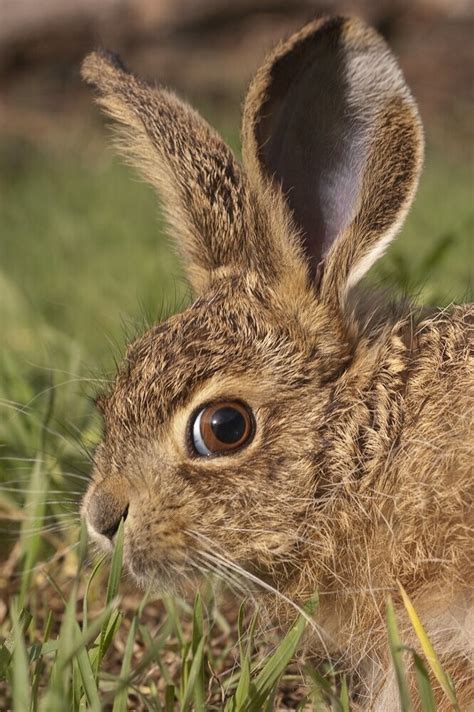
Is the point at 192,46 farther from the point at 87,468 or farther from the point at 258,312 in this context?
the point at 258,312

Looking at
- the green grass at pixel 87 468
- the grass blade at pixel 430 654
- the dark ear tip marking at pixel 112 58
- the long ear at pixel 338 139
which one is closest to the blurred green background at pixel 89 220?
the green grass at pixel 87 468

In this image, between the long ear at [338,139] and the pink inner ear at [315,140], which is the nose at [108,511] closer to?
the long ear at [338,139]

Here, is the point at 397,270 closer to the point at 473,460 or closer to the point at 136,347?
the point at 136,347

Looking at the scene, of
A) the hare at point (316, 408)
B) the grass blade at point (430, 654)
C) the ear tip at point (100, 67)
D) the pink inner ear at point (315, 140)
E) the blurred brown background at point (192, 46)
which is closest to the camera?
the grass blade at point (430, 654)

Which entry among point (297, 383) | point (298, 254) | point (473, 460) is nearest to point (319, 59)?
point (298, 254)

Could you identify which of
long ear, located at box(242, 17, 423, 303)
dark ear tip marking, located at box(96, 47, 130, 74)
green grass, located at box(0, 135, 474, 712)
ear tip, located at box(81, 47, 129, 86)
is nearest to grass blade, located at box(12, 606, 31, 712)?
green grass, located at box(0, 135, 474, 712)

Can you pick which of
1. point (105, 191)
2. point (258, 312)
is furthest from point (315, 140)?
point (105, 191)

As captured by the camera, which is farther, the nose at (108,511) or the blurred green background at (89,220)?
the blurred green background at (89,220)
